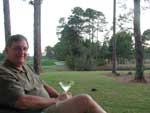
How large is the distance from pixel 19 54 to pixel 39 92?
0.45 meters

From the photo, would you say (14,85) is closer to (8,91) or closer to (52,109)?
(8,91)

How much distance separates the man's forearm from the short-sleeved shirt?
48 millimetres

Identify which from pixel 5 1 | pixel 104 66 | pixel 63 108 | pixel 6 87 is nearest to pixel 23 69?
pixel 6 87

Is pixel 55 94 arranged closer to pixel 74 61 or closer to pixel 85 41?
pixel 74 61

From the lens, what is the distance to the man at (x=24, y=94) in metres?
3.73

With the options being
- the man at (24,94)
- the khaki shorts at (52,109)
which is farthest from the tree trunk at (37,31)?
the khaki shorts at (52,109)

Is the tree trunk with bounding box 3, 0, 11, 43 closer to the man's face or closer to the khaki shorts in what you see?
the man's face

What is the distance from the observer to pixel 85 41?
63.6 meters

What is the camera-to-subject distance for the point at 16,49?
13.5 ft

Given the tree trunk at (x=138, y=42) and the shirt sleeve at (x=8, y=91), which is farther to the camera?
the tree trunk at (x=138, y=42)

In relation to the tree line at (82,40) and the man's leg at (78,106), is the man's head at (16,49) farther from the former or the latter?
the tree line at (82,40)

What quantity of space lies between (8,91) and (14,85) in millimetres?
93

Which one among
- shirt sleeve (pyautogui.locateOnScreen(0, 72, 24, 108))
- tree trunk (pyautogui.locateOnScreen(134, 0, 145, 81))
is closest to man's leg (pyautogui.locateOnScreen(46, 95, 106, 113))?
shirt sleeve (pyautogui.locateOnScreen(0, 72, 24, 108))

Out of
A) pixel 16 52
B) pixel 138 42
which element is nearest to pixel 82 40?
pixel 138 42
